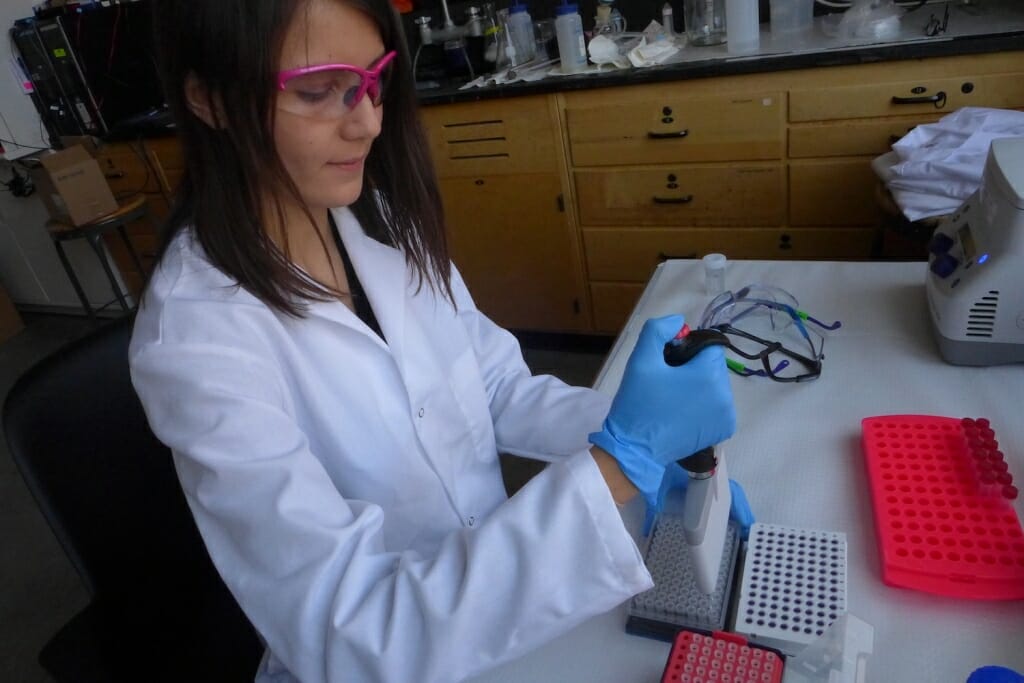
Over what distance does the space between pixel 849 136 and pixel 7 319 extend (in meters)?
3.93

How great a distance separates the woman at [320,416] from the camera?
607mm

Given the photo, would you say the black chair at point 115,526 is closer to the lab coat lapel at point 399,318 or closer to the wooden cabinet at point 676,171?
the lab coat lapel at point 399,318

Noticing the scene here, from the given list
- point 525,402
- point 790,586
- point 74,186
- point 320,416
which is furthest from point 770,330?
point 74,186

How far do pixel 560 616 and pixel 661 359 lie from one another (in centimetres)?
25

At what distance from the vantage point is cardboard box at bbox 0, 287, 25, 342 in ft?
11.7

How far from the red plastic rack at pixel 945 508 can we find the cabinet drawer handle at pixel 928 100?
136 centimetres

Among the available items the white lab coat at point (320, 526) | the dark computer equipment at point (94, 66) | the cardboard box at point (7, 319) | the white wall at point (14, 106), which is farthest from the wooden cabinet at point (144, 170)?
the white lab coat at point (320, 526)

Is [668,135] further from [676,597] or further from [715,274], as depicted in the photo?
[676,597]

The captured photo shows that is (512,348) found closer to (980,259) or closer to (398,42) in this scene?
(398,42)

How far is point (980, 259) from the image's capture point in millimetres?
904

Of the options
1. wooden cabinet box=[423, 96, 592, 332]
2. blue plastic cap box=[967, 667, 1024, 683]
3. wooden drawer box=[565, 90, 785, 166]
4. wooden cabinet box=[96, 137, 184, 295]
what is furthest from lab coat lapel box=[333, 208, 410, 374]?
wooden cabinet box=[96, 137, 184, 295]

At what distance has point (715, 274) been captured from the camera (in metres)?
1.16

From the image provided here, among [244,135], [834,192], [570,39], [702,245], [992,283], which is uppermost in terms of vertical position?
[244,135]

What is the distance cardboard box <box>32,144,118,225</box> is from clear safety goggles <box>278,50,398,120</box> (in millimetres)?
2438
